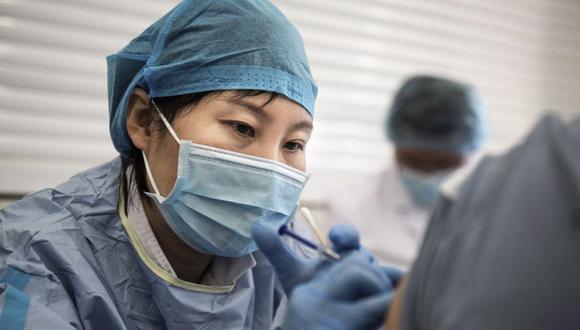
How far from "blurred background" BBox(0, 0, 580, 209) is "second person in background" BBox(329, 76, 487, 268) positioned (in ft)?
0.56

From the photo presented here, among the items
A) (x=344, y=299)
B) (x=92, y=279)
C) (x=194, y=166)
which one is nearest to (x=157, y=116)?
(x=194, y=166)

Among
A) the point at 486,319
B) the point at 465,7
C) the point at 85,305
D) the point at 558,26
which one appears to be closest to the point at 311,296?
the point at 486,319

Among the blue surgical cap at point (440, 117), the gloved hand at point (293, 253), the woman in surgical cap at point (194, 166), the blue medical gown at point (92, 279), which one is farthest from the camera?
the blue surgical cap at point (440, 117)

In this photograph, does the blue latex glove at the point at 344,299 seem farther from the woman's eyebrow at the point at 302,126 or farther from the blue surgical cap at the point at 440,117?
the blue surgical cap at the point at 440,117

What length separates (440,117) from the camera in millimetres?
2186

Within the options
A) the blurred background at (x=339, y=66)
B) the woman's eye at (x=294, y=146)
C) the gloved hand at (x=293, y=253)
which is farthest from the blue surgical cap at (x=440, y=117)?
the gloved hand at (x=293, y=253)

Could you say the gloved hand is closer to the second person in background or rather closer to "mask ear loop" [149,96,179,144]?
"mask ear loop" [149,96,179,144]

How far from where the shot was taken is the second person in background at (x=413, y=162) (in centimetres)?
219

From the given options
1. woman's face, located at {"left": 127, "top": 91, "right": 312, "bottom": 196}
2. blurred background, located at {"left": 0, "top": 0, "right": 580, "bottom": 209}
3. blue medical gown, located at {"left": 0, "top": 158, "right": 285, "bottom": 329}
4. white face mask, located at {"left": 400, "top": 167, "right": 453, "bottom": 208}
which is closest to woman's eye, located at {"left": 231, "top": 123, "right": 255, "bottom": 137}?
woman's face, located at {"left": 127, "top": 91, "right": 312, "bottom": 196}

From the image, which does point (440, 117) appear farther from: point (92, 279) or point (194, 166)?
point (92, 279)

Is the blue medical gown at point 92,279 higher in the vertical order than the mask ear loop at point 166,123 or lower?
lower

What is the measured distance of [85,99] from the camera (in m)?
1.80

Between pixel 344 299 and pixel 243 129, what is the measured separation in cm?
55

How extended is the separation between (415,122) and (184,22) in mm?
1427
